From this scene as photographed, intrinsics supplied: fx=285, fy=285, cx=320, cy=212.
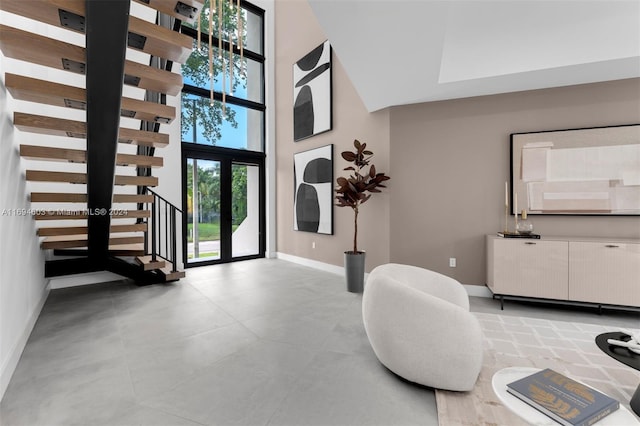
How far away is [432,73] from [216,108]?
479 centimetres

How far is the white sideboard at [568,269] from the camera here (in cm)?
301

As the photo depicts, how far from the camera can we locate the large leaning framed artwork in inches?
129

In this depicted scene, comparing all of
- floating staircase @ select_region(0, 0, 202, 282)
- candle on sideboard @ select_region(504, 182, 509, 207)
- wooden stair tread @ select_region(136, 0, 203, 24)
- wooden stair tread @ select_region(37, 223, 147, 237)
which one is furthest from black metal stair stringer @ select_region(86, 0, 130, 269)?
candle on sideboard @ select_region(504, 182, 509, 207)

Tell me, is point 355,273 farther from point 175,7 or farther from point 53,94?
point 53,94

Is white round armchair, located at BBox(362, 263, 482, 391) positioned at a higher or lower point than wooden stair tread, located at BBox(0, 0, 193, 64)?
lower

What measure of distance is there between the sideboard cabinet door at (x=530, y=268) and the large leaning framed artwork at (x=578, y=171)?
0.58 metres

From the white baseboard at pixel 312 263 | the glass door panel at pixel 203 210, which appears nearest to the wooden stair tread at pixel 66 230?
the glass door panel at pixel 203 210

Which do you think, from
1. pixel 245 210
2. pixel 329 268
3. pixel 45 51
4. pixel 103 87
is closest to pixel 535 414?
pixel 103 87

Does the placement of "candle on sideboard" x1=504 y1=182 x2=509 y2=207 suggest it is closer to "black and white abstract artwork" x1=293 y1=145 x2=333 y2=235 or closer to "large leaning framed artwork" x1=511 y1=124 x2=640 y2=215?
"large leaning framed artwork" x1=511 y1=124 x2=640 y2=215

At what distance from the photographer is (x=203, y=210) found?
19.4 feet

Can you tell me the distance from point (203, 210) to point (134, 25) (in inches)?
172

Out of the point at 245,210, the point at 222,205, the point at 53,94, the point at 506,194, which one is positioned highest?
the point at 53,94

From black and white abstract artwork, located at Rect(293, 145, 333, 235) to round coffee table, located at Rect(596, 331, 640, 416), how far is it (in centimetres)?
391

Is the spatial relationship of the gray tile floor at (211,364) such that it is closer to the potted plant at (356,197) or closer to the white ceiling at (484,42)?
the potted plant at (356,197)
